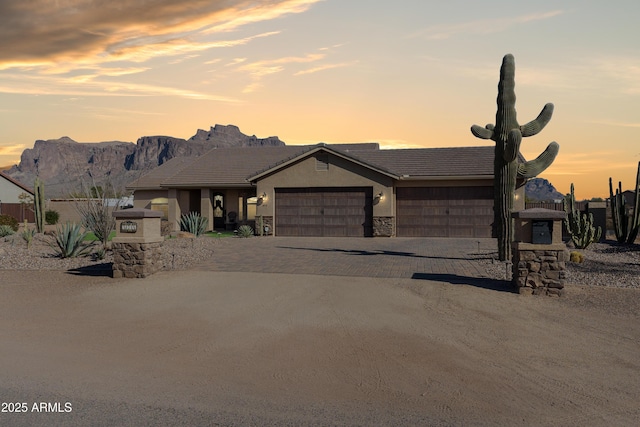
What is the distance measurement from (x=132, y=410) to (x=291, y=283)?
7.67 meters

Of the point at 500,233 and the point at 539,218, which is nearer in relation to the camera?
the point at 539,218

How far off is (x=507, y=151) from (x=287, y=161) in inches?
583

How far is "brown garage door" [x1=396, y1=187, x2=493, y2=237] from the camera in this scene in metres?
29.0

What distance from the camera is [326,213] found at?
97.3ft

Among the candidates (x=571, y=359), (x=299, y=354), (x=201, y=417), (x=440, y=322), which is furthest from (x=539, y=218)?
(x=201, y=417)

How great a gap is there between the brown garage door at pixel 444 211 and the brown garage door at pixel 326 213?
1.98 metres

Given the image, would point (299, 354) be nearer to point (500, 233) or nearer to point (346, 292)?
point (346, 292)

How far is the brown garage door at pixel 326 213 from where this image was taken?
96.5ft

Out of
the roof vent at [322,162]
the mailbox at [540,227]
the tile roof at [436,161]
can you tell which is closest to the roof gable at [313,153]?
the roof vent at [322,162]

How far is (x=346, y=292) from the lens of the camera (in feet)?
40.2

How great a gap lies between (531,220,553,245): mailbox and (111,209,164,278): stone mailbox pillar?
927cm

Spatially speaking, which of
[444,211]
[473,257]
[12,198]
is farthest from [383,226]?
[12,198]

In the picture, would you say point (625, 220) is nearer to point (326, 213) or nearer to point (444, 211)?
point (444, 211)

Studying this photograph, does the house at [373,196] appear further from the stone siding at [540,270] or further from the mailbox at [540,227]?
the stone siding at [540,270]
